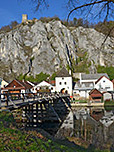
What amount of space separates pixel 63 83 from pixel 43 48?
30.8 meters

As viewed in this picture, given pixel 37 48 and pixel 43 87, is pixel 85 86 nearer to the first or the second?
pixel 43 87

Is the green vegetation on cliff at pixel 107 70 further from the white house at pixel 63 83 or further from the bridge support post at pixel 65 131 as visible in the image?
the bridge support post at pixel 65 131

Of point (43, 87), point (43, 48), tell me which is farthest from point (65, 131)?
point (43, 48)

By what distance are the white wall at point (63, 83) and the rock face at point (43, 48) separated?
59.5 ft

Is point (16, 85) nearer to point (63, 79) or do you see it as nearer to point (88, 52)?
point (63, 79)

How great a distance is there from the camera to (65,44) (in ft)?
284

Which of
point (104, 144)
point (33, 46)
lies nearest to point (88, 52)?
point (33, 46)

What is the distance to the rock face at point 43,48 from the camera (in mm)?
77750

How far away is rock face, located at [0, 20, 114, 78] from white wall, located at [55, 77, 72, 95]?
1814cm

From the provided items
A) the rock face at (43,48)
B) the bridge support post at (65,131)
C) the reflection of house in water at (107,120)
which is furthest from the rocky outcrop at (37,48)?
the bridge support post at (65,131)

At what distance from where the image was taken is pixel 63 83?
57.6 metres

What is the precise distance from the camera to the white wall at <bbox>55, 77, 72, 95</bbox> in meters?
57.2

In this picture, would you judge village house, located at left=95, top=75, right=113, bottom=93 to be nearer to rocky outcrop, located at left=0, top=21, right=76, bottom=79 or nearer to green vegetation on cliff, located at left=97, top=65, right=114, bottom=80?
green vegetation on cliff, located at left=97, top=65, right=114, bottom=80

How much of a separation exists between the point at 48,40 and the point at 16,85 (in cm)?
4030
